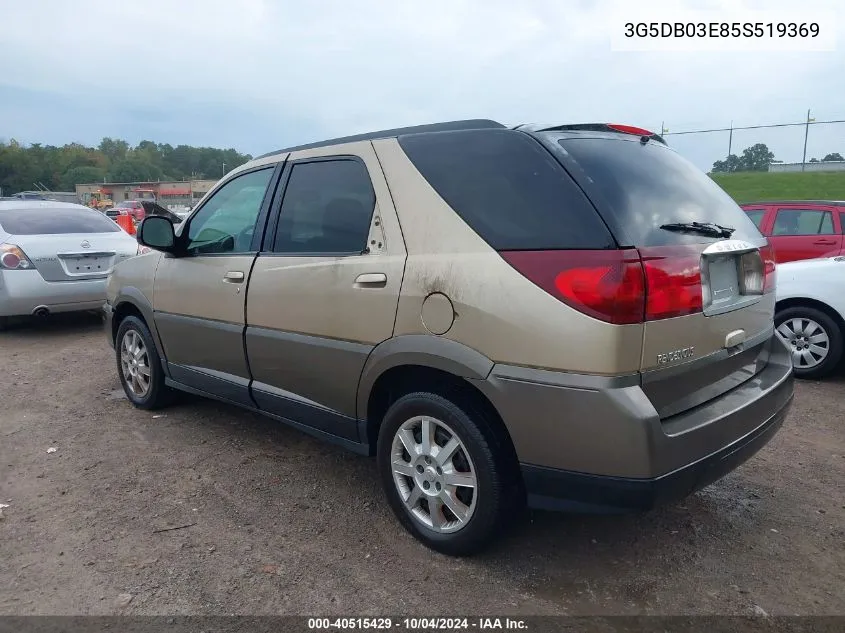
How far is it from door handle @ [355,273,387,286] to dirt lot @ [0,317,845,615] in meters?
1.20

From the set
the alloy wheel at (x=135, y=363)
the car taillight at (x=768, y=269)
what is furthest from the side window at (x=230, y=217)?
the car taillight at (x=768, y=269)

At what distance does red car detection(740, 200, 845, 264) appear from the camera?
7.82 meters

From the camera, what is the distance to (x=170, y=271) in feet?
14.2

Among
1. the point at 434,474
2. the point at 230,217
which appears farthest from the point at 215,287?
the point at 434,474

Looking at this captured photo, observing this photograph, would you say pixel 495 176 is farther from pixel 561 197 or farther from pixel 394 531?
pixel 394 531

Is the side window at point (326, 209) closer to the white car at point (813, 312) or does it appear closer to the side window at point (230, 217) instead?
the side window at point (230, 217)

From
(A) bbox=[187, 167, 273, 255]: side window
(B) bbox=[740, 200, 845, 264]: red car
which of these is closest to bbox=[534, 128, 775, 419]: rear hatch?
(A) bbox=[187, 167, 273, 255]: side window

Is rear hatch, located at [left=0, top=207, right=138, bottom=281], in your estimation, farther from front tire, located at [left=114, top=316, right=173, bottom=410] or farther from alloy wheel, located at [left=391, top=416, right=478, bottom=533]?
alloy wheel, located at [left=391, top=416, right=478, bottom=533]

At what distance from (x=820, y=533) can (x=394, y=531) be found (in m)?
2.02

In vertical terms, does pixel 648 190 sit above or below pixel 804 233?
above

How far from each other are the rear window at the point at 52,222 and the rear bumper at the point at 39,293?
668 millimetres

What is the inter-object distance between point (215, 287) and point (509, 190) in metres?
2.10

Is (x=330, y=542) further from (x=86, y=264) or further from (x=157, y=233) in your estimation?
(x=86, y=264)

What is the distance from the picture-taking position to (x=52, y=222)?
25.8 feet
